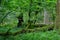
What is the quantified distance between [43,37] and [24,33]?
2.70ft

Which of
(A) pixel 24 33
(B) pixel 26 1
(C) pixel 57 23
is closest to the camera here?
(A) pixel 24 33

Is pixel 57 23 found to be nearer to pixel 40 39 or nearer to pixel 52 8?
pixel 40 39

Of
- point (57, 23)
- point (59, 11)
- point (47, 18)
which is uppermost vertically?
point (59, 11)

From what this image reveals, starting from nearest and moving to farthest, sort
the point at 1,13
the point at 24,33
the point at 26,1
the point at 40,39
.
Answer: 1. the point at 40,39
2. the point at 24,33
3. the point at 1,13
4. the point at 26,1

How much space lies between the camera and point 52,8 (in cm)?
1316

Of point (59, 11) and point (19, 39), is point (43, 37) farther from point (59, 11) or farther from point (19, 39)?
point (59, 11)

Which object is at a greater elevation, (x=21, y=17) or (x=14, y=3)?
(x=14, y=3)

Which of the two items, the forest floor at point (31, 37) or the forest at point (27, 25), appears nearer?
the forest floor at point (31, 37)

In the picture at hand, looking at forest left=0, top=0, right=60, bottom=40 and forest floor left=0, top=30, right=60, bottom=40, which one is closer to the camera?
forest floor left=0, top=30, right=60, bottom=40

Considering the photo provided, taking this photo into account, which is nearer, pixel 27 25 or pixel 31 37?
pixel 31 37

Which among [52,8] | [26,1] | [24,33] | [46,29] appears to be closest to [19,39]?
[24,33]

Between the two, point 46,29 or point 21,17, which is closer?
point 46,29

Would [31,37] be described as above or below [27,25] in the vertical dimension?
below

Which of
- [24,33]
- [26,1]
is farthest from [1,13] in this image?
[26,1]
